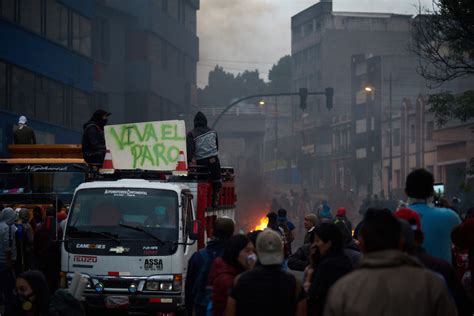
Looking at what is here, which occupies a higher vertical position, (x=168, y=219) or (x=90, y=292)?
(x=168, y=219)

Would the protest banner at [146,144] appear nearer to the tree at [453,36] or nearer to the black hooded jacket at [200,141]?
the black hooded jacket at [200,141]

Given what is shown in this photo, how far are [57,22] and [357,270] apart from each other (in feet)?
140

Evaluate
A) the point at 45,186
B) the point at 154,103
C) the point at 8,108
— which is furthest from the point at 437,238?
the point at 154,103

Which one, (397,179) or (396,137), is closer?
(396,137)

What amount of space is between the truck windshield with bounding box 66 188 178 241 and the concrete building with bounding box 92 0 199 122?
4899 centimetres

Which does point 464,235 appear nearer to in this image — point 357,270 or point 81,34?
point 357,270

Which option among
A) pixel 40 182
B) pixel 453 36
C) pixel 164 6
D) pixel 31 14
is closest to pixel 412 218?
pixel 40 182

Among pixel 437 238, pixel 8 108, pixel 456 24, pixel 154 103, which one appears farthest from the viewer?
pixel 154 103

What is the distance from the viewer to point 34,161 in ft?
67.9

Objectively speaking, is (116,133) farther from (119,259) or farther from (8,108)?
(8,108)

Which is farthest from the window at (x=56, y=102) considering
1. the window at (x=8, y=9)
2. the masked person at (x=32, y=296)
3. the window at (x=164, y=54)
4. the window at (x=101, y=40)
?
the masked person at (x=32, y=296)

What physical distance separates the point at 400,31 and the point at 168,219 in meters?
102

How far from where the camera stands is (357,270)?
5754mm

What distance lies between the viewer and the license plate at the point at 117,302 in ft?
50.7
